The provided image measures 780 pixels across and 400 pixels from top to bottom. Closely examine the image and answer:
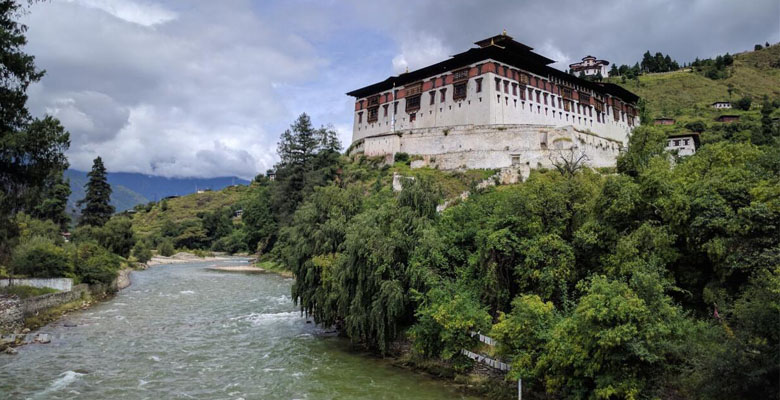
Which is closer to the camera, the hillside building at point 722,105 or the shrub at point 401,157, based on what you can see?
the shrub at point 401,157

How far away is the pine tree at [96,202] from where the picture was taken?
222 feet

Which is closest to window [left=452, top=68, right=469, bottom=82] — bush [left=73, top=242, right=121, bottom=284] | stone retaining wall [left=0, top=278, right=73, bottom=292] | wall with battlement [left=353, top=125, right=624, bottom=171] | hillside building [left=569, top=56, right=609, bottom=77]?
wall with battlement [left=353, top=125, right=624, bottom=171]

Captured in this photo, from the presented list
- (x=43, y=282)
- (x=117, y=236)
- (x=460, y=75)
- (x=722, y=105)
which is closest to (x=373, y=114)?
(x=460, y=75)

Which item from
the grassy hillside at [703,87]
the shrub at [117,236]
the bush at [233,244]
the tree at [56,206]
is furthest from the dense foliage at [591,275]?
the grassy hillside at [703,87]

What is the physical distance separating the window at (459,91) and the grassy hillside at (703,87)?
58.4m

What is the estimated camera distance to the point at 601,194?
18.1m

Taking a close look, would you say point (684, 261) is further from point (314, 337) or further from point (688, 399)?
point (314, 337)

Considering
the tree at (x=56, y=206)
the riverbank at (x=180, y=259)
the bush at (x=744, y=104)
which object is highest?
the bush at (x=744, y=104)

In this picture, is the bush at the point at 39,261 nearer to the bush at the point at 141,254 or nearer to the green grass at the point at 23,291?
the green grass at the point at 23,291

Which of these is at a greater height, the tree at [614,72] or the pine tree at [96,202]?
the tree at [614,72]

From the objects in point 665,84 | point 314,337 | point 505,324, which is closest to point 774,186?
point 505,324

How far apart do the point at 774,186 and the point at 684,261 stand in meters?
3.62

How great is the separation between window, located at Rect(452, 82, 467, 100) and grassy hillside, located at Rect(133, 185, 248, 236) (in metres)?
87.8

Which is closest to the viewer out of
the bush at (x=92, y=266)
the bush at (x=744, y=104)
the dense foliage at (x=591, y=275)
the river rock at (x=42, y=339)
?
the dense foliage at (x=591, y=275)
